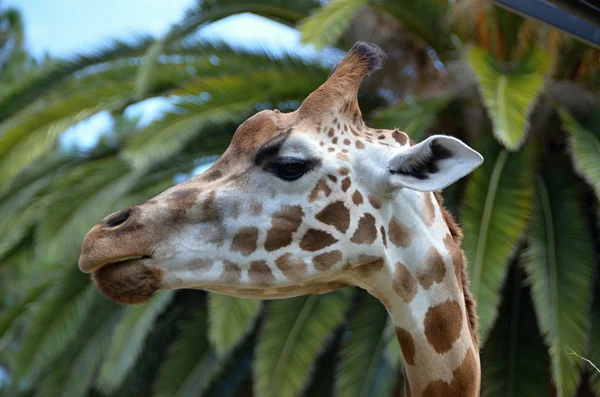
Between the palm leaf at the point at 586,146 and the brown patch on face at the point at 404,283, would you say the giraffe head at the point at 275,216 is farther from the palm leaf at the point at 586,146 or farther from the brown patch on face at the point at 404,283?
the palm leaf at the point at 586,146

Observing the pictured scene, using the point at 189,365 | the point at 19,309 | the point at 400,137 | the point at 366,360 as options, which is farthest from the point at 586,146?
the point at 19,309

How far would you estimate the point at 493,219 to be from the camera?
19.0ft

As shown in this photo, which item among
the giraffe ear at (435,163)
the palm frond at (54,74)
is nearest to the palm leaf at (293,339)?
the palm frond at (54,74)

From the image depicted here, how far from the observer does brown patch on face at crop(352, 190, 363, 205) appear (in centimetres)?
280

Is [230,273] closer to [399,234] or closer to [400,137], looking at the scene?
[399,234]

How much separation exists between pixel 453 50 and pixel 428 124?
1.43 metres

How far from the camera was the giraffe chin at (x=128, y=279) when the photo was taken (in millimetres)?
2547

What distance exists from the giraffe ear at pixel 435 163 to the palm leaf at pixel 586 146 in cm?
315

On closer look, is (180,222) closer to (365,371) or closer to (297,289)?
(297,289)

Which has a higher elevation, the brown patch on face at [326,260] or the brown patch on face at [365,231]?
the brown patch on face at [365,231]

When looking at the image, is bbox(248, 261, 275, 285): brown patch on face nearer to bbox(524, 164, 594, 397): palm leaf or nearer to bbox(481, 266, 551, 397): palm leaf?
bbox(524, 164, 594, 397): palm leaf

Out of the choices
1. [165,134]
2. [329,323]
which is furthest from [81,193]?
[329,323]

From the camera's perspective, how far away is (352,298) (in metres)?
6.99

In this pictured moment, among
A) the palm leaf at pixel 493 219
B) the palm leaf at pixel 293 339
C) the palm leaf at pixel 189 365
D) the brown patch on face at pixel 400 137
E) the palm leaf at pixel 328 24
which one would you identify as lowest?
the palm leaf at pixel 189 365
